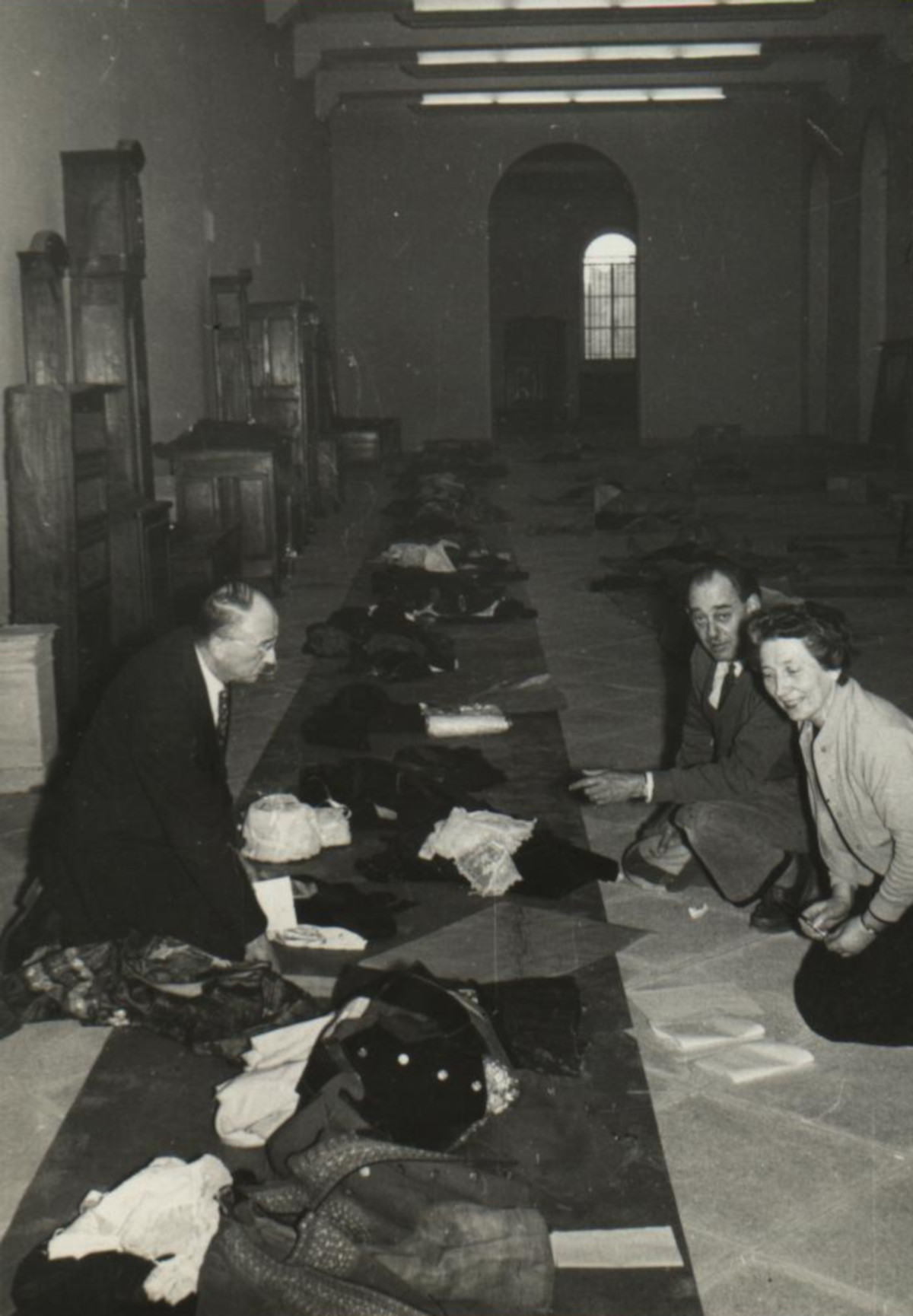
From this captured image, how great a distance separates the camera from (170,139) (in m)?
11.6

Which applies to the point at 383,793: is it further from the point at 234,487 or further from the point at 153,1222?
the point at 234,487

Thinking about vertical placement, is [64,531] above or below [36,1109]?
above

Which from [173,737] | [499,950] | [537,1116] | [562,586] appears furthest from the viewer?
[562,586]

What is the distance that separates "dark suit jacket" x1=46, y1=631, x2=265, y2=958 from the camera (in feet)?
Result: 13.1

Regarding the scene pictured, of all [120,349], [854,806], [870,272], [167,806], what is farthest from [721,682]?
[870,272]

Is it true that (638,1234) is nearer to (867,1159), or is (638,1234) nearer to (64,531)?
(867,1159)

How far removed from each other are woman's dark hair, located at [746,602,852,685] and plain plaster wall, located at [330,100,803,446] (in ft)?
68.1

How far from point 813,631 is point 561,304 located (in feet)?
95.0

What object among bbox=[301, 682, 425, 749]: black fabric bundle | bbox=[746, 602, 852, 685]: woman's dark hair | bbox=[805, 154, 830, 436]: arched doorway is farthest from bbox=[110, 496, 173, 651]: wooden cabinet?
bbox=[805, 154, 830, 436]: arched doorway

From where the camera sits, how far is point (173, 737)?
3.99 metres

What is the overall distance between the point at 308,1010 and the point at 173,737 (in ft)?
2.59

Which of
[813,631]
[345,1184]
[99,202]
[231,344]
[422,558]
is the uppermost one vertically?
[99,202]

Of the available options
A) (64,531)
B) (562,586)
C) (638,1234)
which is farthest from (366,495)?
(638,1234)

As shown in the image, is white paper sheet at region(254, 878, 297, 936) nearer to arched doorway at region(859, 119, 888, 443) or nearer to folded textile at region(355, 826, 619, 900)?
folded textile at region(355, 826, 619, 900)
